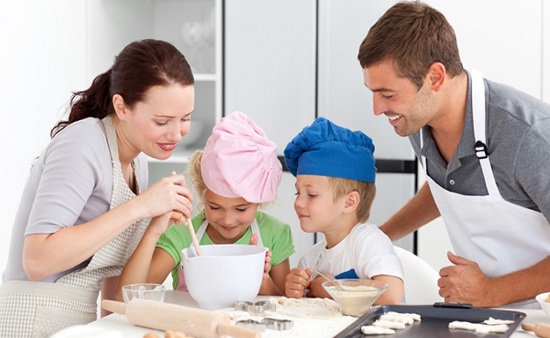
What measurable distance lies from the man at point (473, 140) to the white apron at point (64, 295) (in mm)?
677

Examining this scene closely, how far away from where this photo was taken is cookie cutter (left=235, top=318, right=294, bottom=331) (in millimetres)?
1638

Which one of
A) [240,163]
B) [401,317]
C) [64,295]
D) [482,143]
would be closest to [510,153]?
[482,143]

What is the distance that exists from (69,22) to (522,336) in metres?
2.80

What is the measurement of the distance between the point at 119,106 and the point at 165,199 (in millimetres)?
278

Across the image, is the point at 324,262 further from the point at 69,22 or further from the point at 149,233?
the point at 69,22

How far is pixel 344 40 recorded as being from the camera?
3514mm

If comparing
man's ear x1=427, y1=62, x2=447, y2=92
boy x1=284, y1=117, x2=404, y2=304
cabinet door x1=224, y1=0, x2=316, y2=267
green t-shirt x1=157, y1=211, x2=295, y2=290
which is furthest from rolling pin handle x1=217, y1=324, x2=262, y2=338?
cabinet door x1=224, y1=0, x2=316, y2=267

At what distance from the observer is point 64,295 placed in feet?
6.32

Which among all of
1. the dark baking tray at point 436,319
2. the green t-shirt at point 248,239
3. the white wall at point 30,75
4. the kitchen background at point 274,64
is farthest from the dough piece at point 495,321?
the white wall at point 30,75

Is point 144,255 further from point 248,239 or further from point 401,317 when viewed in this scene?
point 401,317

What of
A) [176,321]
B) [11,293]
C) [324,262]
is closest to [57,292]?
[11,293]

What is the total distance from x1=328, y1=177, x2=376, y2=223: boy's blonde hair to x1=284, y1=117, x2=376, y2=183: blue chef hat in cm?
4

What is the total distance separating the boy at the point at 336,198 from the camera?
2.05 metres

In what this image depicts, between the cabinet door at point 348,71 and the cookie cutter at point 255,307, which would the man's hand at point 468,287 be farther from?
the cabinet door at point 348,71
